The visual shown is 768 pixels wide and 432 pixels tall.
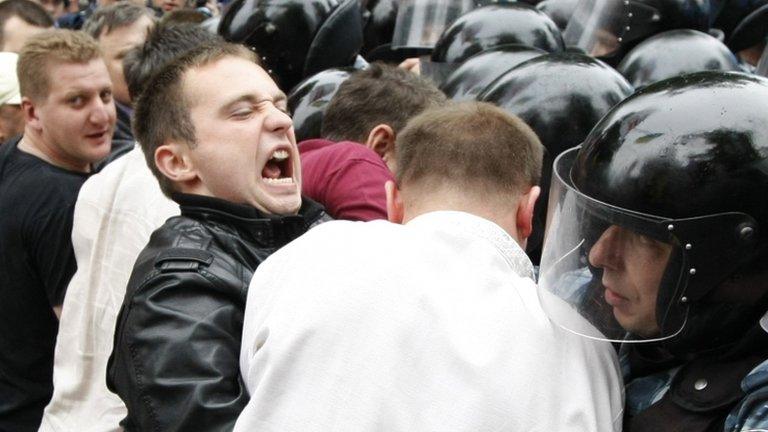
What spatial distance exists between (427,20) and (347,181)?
2.55 m

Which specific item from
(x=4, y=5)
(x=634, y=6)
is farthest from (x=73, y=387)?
(x=4, y=5)

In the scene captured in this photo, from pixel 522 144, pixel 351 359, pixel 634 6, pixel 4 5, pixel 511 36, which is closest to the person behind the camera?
pixel 351 359

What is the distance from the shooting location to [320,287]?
1744mm

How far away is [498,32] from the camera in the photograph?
4484 mm

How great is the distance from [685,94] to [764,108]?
0.13m

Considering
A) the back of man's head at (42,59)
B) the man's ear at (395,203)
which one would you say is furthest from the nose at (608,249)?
the back of man's head at (42,59)

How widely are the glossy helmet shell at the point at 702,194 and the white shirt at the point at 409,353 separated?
0.21 metres

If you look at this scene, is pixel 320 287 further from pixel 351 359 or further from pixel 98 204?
pixel 98 204

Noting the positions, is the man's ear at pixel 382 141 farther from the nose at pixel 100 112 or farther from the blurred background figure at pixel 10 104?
the blurred background figure at pixel 10 104

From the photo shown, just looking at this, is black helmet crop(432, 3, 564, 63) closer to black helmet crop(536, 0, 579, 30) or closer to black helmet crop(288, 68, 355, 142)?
black helmet crop(288, 68, 355, 142)

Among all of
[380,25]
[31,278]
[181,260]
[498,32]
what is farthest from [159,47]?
[380,25]

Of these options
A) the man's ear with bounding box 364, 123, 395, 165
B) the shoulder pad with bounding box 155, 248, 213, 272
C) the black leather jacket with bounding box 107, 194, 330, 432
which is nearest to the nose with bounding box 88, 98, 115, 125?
the man's ear with bounding box 364, 123, 395, 165

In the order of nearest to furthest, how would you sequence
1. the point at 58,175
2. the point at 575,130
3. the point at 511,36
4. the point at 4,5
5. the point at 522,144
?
the point at 522,144 → the point at 575,130 → the point at 58,175 → the point at 511,36 → the point at 4,5

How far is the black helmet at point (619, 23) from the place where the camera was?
16.0 ft
